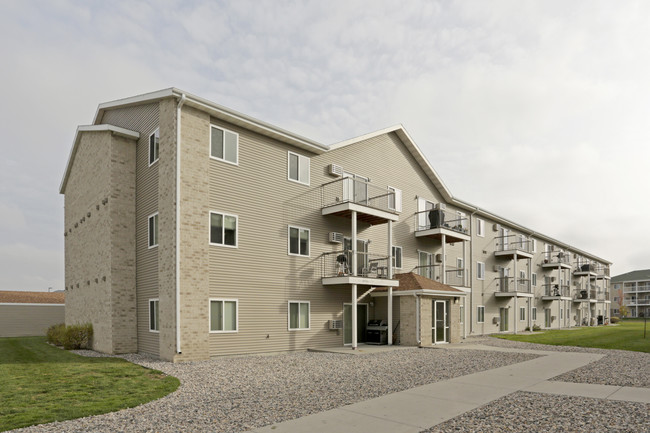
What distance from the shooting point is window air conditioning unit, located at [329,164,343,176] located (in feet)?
70.1

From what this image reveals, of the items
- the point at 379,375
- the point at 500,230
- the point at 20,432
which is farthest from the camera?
the point at 500,230

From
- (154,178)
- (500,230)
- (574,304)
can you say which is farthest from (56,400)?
(574,304)

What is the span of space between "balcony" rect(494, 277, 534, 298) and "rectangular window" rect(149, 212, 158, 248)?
86.1 feet

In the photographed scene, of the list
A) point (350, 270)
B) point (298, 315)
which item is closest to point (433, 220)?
point (350, 270)

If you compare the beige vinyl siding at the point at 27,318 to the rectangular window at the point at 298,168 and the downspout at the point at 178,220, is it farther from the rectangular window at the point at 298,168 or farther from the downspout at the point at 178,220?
the rectangular window at the point at 298,168

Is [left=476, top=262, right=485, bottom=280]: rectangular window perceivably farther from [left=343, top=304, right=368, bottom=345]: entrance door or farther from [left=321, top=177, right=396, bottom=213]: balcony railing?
[left=343, top=304, right=368, bottom=345]: entrance door

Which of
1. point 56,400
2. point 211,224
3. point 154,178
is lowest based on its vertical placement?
point 56,400

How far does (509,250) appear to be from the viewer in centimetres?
3531

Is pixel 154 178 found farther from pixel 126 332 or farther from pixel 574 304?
pixel 574 304

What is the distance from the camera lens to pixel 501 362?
15.6 metres

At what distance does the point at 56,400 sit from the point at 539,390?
33.5 ft

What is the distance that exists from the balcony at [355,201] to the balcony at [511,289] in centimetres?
1544

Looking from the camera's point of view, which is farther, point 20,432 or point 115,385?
point 115,385

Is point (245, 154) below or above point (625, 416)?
above
